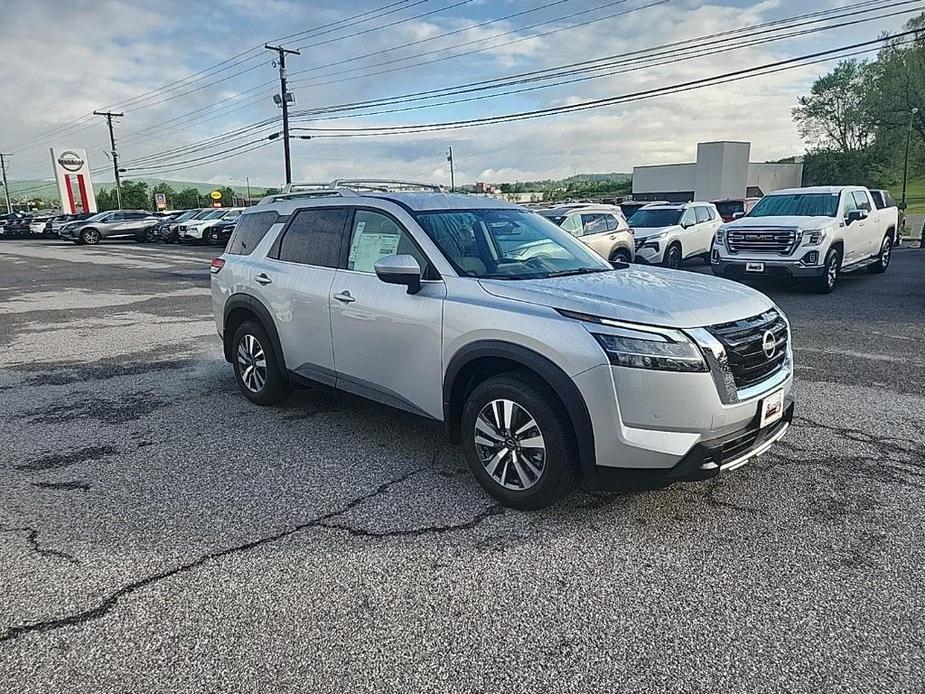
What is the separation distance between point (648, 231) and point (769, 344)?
42.5 ft

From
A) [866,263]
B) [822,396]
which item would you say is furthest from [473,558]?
[866,263]

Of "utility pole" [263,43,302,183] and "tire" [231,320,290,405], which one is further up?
"utility pole" [263,43,302,183]

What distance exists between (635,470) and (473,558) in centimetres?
91

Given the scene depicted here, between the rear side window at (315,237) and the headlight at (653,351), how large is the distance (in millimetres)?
2316

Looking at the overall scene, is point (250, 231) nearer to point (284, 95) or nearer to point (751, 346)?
point (751, 346)

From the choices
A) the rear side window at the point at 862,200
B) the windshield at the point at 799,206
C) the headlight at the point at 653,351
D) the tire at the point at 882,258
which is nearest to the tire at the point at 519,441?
the headlight at the point at 653,351

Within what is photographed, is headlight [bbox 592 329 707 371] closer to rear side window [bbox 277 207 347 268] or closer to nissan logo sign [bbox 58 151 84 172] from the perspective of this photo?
rear side window [bbox 277 207 347 268]

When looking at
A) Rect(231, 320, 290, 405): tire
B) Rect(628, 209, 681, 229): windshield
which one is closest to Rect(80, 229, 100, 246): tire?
Rect(628, 209, 681, 229): windshield

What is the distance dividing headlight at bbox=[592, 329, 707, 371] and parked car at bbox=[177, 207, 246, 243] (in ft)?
92.4

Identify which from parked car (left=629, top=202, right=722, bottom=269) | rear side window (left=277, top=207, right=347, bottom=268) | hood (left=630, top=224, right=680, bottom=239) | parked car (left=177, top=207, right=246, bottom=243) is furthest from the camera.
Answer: parked car (left=177, top=207, right=246, bottom=243)

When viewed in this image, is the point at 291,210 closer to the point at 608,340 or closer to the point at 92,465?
the point at 92,465

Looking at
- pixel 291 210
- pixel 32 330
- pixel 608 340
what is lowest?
pixel 32 330

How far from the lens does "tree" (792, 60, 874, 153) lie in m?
56.7

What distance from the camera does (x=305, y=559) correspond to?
→ 319cm
